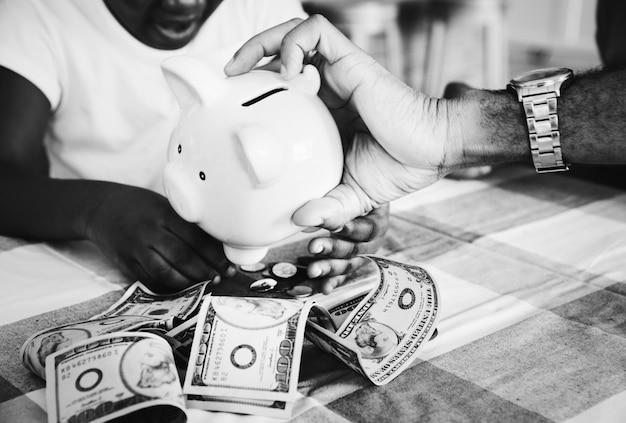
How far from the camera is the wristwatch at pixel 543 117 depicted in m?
0.84

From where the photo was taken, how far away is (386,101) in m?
0.83

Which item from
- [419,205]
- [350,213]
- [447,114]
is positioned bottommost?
[419,205]

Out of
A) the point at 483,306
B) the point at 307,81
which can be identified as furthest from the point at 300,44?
the point at 483,306

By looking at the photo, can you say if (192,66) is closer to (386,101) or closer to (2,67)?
(386,101)

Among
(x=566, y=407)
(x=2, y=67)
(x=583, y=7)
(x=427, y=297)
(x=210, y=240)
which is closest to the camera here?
(x=566, y=407)

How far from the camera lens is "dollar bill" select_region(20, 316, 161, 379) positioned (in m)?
0.67

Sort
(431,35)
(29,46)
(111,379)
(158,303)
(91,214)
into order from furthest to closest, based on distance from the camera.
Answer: (431,35) < (29,46) < (91,214) < (158,303) < (111,379)

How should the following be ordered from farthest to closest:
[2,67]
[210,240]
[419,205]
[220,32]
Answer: [220,32]
[419,205]
[2,67]
[210,240]

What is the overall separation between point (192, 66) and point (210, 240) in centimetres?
25

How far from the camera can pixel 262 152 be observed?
650 millimetres

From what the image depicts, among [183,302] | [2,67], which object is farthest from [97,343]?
[2,67]

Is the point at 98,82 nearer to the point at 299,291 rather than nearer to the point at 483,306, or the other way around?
the point at 299,291

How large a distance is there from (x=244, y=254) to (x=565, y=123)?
0.42 metres

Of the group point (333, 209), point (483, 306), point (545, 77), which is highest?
point (545, 77)
